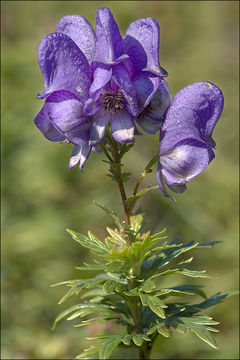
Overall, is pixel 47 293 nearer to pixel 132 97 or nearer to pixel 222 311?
pixel 222 311

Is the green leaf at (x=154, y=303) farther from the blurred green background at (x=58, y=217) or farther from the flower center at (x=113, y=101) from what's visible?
the blurred green background at (x=58, y=217)

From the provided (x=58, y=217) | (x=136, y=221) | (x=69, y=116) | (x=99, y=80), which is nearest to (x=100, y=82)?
(x=99, y=80)

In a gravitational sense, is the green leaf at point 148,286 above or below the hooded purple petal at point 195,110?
below

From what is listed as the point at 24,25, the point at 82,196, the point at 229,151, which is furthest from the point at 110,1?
the point at 82,196

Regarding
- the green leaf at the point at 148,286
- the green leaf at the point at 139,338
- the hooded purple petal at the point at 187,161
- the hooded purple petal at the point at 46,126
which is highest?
the hooded purple petal at the point at 46,126

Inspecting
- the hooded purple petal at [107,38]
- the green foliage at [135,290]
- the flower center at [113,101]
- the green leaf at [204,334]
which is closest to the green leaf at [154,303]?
the green foliage at [135,290]

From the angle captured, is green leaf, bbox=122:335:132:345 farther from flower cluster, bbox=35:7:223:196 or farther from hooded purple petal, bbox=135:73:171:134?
hooded purple petal, bbox=135:73:171:134

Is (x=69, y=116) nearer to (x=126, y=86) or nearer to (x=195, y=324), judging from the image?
(x=126, y=86)
